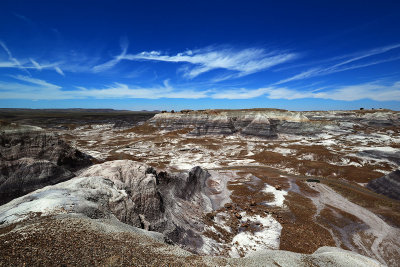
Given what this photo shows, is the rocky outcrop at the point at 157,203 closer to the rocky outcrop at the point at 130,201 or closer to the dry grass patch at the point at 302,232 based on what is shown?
the rocky outcrop at the point at 130,201

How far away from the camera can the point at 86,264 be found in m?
7.87

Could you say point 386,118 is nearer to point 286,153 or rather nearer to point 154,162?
point 286,153

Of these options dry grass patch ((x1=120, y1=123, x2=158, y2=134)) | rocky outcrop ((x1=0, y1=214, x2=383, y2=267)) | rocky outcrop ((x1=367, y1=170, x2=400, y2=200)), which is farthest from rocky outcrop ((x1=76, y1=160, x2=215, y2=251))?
dry grass patch ((x1=120, y1=123, x2=158, y2=134))

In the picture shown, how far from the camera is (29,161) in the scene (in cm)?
2245

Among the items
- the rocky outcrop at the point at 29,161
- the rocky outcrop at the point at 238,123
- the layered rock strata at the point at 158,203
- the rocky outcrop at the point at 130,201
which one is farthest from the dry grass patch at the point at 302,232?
the rocky outcrop at the point at 238,123

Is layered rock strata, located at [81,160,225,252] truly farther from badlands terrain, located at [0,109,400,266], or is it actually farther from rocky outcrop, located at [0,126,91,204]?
rocky outcrop, located at [0,126,91,204]

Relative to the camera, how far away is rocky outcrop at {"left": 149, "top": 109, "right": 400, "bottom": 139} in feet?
265

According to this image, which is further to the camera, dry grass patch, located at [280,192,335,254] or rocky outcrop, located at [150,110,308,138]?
rocky outcrop, located at [150,110,308,138]

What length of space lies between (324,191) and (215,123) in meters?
60.9

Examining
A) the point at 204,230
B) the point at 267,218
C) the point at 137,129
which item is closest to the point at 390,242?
the point at 267,218

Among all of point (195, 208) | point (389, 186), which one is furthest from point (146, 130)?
point (389, 186)

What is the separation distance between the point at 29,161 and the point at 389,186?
2113 inches

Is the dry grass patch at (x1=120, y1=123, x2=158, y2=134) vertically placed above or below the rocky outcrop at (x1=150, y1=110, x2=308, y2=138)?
below

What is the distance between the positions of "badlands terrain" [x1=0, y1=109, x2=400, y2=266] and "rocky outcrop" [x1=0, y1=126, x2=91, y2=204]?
12 centimetres
